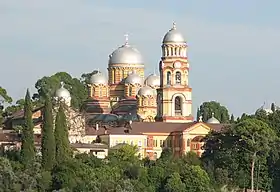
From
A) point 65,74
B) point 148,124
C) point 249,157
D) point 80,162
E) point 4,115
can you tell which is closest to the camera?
point 80,162

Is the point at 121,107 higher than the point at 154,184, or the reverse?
the point at 121,107

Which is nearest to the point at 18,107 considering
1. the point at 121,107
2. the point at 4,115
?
the point at 4,115

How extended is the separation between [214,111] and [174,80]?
16.3 meters

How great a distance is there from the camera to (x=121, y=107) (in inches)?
3031

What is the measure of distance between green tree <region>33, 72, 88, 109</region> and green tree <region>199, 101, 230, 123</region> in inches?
363

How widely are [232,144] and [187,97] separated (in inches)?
581

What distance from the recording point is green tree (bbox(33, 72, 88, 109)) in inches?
3182

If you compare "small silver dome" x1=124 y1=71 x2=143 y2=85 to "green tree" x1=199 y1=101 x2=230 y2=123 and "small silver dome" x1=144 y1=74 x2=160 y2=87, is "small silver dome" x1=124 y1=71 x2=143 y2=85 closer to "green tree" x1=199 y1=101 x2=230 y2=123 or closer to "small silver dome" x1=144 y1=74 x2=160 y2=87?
"small silver dome" x1=144 y1=74 x2=160 y2=87

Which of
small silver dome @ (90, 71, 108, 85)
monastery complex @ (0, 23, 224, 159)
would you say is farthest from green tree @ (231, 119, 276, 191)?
small silver dome @ (90, 71, 108, 85)

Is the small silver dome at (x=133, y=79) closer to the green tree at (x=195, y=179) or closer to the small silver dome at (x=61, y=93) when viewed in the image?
the small silver dome at (x=61, y=93)

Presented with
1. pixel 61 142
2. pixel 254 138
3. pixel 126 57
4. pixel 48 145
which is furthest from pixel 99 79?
pixel 48 145

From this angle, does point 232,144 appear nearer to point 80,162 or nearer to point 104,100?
point 80,162

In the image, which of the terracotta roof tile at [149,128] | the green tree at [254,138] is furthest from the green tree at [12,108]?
the green tree at [254,138]

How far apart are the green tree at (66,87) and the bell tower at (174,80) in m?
10.4
